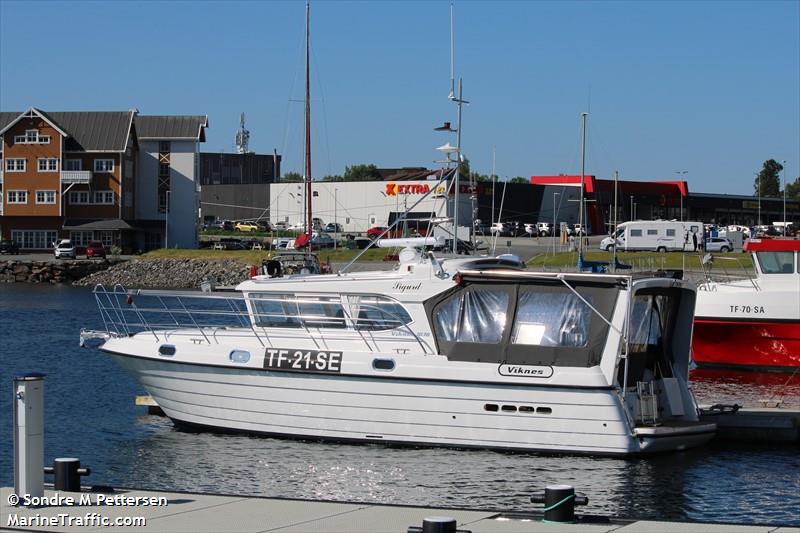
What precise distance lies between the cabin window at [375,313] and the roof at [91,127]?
64545 mm

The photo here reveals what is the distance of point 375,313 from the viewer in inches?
802

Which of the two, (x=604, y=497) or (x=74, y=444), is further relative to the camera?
(x=74, y=444)

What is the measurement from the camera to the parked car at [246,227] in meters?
103

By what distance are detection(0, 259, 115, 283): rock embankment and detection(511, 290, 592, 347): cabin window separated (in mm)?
61985

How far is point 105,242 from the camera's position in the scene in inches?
3292

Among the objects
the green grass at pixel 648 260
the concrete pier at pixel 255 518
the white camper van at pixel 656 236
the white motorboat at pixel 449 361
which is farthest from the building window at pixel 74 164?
the concrete pier at pixel 255 518

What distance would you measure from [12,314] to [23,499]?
4161cm

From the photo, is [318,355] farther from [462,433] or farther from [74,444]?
[74,444]

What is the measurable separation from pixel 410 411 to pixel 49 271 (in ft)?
205

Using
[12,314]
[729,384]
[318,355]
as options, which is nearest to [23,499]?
[318,355]

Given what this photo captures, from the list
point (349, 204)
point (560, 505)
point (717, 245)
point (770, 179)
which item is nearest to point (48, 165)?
point (349, 204)

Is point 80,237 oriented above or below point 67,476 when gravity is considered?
above

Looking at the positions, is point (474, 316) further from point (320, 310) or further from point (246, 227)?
point (246, 227)

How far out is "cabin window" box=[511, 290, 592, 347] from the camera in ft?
61.0
